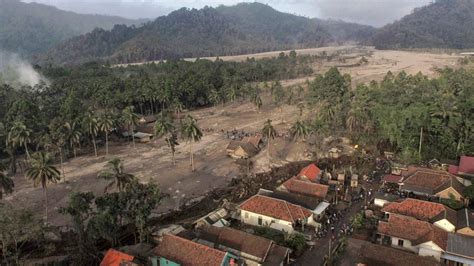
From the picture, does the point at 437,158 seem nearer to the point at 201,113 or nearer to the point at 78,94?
the point at 201,113

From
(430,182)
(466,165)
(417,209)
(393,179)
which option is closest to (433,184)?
(430,182)

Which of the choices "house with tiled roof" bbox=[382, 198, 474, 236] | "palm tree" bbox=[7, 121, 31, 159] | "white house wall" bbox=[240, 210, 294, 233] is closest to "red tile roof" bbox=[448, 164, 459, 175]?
"house with tiled roof" bbox=[382, 198, 474, 236]

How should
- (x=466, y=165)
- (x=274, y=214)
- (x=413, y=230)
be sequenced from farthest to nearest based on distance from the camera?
→ (x=466, y=165), (x=274, y=214), (x=413, y=230)

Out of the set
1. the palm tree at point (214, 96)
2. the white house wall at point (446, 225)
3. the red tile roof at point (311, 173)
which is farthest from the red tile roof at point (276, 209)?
the palm tree at point (214, 96)

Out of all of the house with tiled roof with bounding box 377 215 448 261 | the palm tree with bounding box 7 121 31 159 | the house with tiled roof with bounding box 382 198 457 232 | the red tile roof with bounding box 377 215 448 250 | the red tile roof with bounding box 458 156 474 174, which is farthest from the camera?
the palm tree with bounding box 7 121 31 159

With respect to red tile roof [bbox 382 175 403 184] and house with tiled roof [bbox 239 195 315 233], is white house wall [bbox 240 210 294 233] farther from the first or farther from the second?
red tile roof [bbox 382 175 403 184]

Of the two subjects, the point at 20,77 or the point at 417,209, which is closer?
the point at 417,209

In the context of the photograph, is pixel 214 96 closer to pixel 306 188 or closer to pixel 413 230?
pixel 306 188
